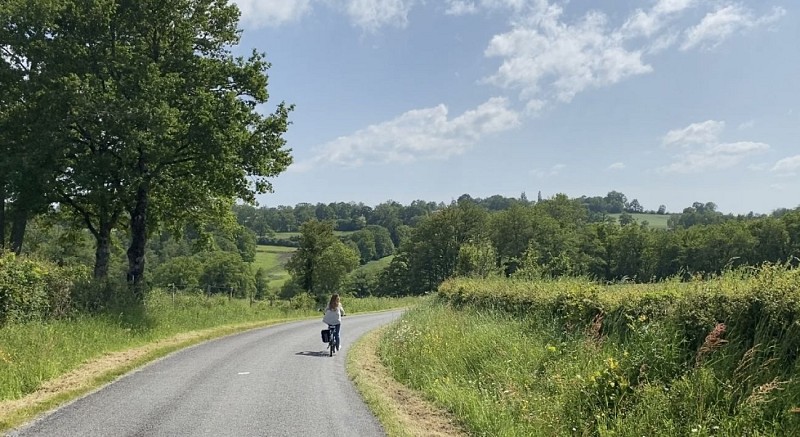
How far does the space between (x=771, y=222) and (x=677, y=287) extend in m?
71.0

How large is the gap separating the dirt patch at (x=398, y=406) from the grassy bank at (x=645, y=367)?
0.32m

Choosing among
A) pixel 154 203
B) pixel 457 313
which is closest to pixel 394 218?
pixel 154 203

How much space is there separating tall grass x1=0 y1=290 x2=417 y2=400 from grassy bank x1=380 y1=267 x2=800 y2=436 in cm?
782

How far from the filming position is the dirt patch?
8281mm

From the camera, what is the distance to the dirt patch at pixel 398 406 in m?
8.28

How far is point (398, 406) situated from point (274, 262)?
11858cm

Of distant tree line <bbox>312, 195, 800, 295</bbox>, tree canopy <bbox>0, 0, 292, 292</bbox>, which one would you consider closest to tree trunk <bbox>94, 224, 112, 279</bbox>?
tree canopy <bbox>0, 0, 292, 292</bbox>

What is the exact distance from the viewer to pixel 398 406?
32.3 feet

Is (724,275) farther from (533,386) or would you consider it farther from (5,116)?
(5,116)

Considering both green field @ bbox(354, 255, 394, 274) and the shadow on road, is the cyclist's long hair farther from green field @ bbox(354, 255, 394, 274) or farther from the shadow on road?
green field @ bbox(354, 255, 394, 274)

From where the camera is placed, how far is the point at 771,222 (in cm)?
6694

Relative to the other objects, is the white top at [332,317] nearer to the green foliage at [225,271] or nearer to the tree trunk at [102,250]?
the tree trunk at [102,250]

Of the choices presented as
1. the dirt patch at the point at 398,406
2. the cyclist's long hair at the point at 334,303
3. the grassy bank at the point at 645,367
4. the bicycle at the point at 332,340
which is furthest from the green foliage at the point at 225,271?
the grassy bank at the point at 645,367

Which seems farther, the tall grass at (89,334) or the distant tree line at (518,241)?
the distant tree line at (518,241)
